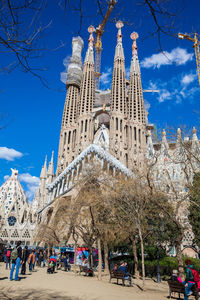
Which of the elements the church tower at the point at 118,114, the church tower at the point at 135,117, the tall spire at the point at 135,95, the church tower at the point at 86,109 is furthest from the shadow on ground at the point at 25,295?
the tall spire at the point at 135,95

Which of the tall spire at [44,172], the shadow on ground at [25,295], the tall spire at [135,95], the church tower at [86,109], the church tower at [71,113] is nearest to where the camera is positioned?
the shadow on ground at [25,295]

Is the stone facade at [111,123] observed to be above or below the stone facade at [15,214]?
above

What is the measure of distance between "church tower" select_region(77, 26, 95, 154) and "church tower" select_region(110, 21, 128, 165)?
3925 millimetres

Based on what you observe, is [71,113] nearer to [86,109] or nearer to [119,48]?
[86,109]

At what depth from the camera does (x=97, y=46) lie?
65875mm

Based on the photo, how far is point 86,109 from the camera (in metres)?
45.2

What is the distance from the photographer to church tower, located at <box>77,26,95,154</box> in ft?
139

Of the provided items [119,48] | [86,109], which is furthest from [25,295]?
[119,48]

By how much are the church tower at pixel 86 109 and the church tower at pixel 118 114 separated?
3925 mm

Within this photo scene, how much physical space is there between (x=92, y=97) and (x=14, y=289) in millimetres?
42549

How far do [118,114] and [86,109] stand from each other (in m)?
6.16

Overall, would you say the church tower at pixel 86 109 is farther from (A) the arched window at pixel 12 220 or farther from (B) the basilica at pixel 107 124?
(A) the arched window at pixel 12 220

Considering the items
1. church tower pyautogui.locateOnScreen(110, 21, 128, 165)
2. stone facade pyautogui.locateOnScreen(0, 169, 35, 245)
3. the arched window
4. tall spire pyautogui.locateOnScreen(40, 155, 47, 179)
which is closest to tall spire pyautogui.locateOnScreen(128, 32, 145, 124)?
church tower pyautogui.locateOnScreen(110, 21, 128, 165)

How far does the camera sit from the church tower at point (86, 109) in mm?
42438
